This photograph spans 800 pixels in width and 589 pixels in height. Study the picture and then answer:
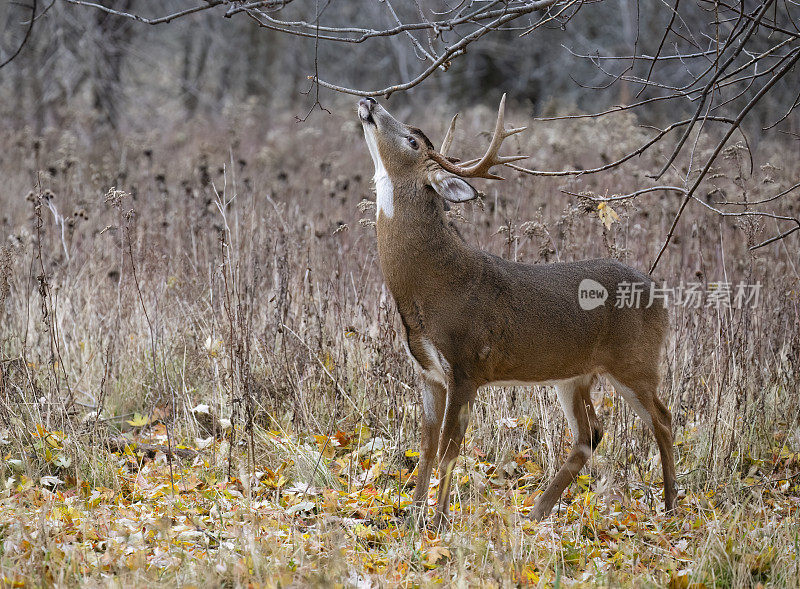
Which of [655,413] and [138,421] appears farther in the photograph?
[138,421]

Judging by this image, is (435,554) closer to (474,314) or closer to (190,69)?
(474,314)

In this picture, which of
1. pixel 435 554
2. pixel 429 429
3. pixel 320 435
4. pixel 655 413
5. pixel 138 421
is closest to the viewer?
pixel 435 554

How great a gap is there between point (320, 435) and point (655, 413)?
6.20 feet

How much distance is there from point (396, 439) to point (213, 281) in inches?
70.6

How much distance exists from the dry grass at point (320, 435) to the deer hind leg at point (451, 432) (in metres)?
0.12

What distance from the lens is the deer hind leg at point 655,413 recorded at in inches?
185

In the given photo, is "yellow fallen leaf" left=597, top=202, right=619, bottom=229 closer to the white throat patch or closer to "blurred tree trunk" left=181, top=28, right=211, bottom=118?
the white throat patch

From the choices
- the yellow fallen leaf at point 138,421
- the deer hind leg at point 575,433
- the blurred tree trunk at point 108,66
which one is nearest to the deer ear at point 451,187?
the deer hind leg at point 575,433

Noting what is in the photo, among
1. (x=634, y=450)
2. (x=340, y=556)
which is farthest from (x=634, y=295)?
(x=340, y=556)

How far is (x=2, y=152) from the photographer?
1254cm

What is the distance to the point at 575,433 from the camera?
5012 millimetres

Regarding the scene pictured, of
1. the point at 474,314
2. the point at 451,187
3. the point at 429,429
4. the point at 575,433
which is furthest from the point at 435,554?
the point at 451,187

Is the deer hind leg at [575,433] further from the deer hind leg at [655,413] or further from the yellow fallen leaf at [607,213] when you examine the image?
the yellow fallen leaf at [607,213]

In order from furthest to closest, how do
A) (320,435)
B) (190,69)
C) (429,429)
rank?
(190,69) < (320,435) < (429,429)
